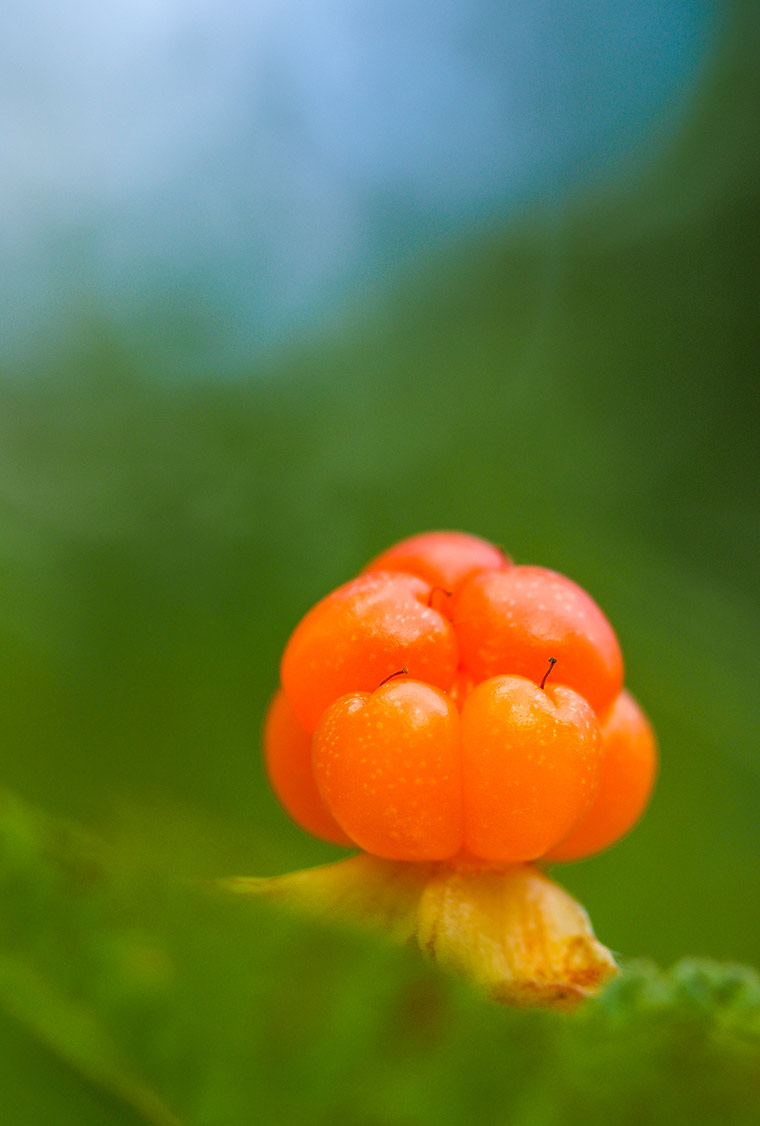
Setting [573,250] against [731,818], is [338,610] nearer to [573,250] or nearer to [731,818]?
[731,818]

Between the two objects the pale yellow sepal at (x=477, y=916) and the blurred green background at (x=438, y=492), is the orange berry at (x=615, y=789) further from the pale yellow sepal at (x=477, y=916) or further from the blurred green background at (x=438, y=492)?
the blurred green background at (x=438, y=492)

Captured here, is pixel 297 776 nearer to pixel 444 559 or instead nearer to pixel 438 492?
Answer: pixel 444 559

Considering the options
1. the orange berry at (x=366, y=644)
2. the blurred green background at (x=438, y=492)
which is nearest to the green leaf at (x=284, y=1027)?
the blurred green background at (x=438, y=492)

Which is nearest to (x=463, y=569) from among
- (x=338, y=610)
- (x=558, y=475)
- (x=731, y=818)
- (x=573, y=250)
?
(x=338, y=610)

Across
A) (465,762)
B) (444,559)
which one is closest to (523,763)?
(465,762)

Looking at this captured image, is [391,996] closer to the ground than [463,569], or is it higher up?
closer to the ground

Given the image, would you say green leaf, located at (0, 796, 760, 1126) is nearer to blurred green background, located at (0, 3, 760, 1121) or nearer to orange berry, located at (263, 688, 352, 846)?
blurred green background, located at (0, 3, 760, 1121)
